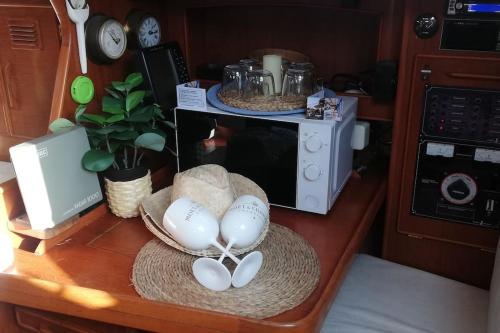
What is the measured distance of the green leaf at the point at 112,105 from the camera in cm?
117

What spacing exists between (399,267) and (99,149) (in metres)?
0.86

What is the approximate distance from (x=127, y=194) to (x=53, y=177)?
19cm

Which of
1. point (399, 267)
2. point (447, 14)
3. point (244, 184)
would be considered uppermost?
point (447, 14)

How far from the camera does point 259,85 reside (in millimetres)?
1345

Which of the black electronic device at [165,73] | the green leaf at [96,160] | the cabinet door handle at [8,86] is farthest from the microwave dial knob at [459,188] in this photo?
the cabinet door handle at [8,86]

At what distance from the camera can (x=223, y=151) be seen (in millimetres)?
1332

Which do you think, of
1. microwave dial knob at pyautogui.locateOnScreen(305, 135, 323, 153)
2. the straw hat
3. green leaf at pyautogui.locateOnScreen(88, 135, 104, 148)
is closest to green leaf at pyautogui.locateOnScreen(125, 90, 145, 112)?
green leaf at pyautogui.locateOnScreen(88, 135, 104, 148)

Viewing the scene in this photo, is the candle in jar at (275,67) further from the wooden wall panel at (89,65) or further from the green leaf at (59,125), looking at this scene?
the green leaf at (59,125)

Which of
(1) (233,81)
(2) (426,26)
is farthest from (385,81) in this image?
(1) (233,81)

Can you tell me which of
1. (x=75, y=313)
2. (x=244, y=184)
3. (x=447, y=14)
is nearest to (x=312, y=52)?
(x=447, y=14)

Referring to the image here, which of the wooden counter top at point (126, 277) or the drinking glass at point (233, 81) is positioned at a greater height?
the drinking glass at point (233, 81)

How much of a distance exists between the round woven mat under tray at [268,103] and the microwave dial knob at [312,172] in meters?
0.16

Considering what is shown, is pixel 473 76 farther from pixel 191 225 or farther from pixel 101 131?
pixel 101 131

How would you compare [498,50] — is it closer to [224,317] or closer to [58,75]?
[224,317]
